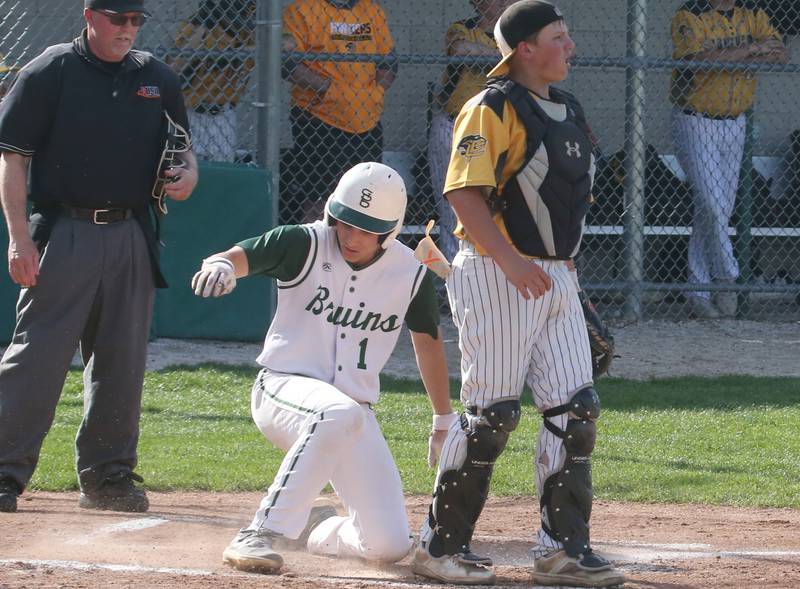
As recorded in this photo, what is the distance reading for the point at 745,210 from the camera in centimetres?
1047

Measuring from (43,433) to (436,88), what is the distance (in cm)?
550

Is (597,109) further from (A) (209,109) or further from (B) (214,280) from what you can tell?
(B) (214,280)

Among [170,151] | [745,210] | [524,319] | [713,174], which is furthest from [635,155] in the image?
[524,319]

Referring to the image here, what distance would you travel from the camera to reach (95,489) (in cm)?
539

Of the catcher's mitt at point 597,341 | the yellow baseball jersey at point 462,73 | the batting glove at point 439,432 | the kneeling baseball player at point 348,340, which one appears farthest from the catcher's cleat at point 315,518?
the yellow baseball jersey at point 462,73

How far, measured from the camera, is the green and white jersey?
4.62 m

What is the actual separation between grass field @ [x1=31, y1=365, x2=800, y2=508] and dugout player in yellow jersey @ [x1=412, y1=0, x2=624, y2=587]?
158 centimetres

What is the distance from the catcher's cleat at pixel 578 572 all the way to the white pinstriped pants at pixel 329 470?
0.53m

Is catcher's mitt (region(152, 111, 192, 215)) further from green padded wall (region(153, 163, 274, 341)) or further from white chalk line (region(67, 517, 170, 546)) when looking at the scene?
green padded wall (region(153, 163, 274, 341))

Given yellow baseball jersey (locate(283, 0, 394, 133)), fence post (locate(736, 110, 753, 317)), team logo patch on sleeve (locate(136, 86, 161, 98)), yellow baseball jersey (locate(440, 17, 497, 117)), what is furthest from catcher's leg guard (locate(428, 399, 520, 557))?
fence post (locate(736, 110, 753, 317))

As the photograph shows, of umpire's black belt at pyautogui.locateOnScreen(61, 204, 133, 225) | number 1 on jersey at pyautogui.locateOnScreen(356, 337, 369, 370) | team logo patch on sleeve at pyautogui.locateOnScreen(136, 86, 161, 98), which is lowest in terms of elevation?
number 1 on jersey at pyautogui.locateOnScreen(356, 337, 369, 370)

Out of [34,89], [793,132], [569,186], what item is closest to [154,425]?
[34,89]

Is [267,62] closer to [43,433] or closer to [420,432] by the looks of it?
[420,432]

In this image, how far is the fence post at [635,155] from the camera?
9.80m
